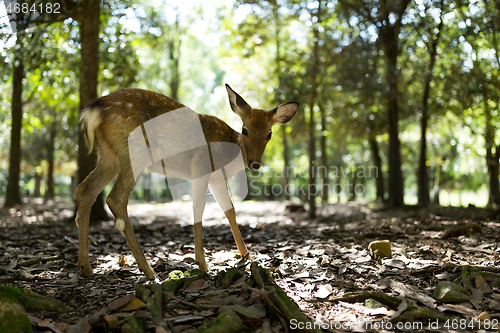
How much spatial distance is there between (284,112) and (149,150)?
1.77 meters

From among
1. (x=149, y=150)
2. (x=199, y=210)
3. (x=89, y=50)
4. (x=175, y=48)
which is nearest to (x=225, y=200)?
(x=199, y=210)

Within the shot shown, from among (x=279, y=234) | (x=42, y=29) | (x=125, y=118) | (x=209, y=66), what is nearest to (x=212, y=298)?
(x=125, y=118)

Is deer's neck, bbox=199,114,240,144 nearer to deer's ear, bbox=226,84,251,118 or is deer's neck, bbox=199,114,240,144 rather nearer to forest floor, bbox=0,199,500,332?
deer's ear, bbox=226,84,251,118

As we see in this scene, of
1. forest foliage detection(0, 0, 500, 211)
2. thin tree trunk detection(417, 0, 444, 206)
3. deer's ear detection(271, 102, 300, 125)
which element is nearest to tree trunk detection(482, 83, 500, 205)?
forest foliage detection(0, 0, 500, 211)

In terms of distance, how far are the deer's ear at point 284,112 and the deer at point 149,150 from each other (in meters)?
0.06

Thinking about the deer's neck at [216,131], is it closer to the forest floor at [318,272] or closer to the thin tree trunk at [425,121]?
the forest floor at [318,272]

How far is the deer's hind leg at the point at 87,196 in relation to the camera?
368 cm

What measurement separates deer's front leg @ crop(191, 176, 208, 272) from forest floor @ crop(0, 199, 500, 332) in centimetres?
23

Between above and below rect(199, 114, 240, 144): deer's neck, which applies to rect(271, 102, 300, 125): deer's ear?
above

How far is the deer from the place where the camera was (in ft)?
12.3

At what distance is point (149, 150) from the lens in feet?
13.0

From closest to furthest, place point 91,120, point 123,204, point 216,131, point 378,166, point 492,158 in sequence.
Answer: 1. point 123,204
2. point 91,120
3. point 216,131
4. point 492,158
5. point 378,166

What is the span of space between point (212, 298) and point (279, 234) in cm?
368

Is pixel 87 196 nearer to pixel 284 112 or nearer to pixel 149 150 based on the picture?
pixel 149 150
